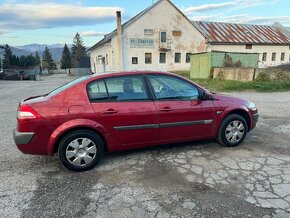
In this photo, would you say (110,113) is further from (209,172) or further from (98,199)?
(209,172)

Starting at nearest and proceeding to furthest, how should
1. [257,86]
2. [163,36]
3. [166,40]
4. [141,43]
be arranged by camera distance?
[257,86]
[141,43]
[163,36]
[166,40]

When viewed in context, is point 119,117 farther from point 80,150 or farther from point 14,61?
point 14,61

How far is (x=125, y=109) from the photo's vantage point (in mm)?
3943

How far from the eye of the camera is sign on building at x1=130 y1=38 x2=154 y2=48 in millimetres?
29203

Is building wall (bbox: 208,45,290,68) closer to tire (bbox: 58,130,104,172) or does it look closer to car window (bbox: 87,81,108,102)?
car window (bbox: 87,81,108,102)

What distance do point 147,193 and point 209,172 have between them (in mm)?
1103

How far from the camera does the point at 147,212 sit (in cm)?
283

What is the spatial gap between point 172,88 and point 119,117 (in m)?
1.12

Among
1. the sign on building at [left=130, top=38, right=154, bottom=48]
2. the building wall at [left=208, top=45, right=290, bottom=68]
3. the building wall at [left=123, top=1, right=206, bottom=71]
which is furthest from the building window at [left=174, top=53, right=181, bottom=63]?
the building wall at [left=208, top=45, right=290, bottom=68]

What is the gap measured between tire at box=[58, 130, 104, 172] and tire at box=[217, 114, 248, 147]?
91.6 inches

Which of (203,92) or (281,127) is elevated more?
(203,92)

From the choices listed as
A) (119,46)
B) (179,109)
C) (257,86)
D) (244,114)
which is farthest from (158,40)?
(179,109)

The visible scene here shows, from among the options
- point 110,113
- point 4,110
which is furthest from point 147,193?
point 4,110

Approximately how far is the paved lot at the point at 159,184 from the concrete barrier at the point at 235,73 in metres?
11.2
